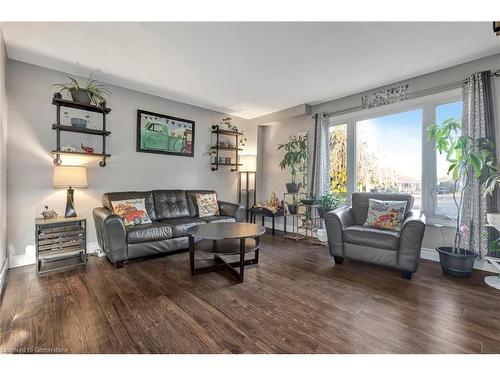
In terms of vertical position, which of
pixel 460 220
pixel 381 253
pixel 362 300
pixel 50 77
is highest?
pixel 50 77

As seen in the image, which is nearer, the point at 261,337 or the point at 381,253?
the point at 261,337

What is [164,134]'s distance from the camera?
154 inches

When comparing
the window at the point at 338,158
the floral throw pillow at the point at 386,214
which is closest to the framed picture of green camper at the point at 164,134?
the window at the point at 338,158

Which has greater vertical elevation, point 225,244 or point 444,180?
point 444,180

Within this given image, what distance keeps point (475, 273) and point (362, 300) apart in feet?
5.50

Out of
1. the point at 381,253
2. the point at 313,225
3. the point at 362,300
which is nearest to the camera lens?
the point at 362,300

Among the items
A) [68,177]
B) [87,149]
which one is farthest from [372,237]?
[87,149]

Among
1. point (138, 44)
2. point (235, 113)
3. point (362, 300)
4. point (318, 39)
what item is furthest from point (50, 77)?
point (362, 300)

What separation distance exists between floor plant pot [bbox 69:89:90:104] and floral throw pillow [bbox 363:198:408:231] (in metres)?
4.02

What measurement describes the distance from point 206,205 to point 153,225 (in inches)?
42.7

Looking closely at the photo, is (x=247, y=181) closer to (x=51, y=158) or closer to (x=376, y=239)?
(x=376, y=239)

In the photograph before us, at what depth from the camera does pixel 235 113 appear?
4.86 meters
